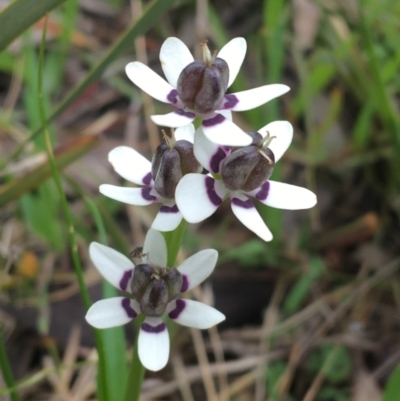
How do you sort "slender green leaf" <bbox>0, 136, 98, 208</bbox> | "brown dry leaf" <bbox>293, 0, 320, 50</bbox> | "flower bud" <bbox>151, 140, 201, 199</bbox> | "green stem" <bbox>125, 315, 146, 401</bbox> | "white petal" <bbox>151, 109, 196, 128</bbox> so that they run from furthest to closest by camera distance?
"brown dry leaf" <bbox>293, 0, 320, 50</bbox> → "slender green leaf" <bbox>0, 136, 98, 208</bbox> → "green stem" <bbox>125, 315, 146, 401</bbox> → "flower bud" <bbox>151, 140, 201, 199</bbox> → "white petal" <bbox>151, 109, 196, 128</bbox>

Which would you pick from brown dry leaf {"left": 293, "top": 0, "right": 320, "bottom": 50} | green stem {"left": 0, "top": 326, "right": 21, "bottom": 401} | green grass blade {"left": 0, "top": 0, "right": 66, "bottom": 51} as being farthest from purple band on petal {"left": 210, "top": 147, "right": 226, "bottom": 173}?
brown dry leaf {"left": 293, "top": 0, "right": 320, "bottom": 50}

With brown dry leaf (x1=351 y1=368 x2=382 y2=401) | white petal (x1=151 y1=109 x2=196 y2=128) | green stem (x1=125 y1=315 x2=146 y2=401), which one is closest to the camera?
white petal (x1=151 y1=109 x2=196 y2=128)

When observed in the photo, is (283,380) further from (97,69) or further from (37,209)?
(97,69)

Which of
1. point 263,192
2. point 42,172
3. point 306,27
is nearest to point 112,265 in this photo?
point 263,192

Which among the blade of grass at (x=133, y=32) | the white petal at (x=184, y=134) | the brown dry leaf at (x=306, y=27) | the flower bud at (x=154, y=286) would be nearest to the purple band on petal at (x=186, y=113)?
the white petal at (x=184, y=134)

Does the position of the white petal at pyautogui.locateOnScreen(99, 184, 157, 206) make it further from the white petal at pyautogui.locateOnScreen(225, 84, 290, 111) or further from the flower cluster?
the white petal at pyautogui.locateOnScreen(225, 84, 290, 111)

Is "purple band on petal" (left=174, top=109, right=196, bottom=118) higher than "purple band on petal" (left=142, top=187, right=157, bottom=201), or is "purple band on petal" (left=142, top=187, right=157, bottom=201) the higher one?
"purple band on petal" (left=174, top=109, right=196, bottom=118)

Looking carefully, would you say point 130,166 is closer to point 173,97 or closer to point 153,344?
point 173,97
